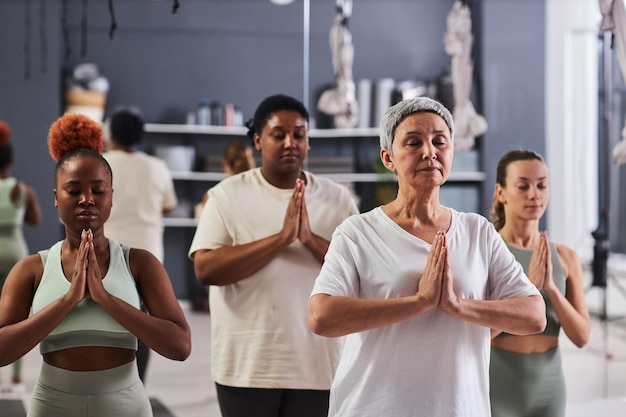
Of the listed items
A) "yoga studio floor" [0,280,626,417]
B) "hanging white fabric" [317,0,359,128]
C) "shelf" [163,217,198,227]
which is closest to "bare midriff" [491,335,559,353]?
"yoga studio floor" [0,280,626,417]

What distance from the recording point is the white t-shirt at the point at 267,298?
2312mm

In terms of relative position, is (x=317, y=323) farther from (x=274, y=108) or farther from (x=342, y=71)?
(x=342, y=71)

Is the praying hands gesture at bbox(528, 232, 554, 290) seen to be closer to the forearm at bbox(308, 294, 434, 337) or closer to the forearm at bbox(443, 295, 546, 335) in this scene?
the forearm at bbox(443, 295, 546, 335)

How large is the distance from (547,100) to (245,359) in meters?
5.11

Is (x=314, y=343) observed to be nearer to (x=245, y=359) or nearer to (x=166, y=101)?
(x=245, y=359)

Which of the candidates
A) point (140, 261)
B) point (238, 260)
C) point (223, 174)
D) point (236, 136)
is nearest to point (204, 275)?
point (238, 260)

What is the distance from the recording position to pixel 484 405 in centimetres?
165

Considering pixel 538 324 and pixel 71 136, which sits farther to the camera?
pixel 71 136

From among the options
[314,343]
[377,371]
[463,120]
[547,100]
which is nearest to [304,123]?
[314,343]

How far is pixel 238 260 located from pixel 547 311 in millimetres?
827

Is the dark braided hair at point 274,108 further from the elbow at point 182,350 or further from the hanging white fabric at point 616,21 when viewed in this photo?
the hanging white fabric at point 616,21

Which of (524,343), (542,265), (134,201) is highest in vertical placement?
(134,201)

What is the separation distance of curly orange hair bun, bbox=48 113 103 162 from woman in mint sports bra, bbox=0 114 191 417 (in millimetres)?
83

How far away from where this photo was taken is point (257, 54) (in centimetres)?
760
